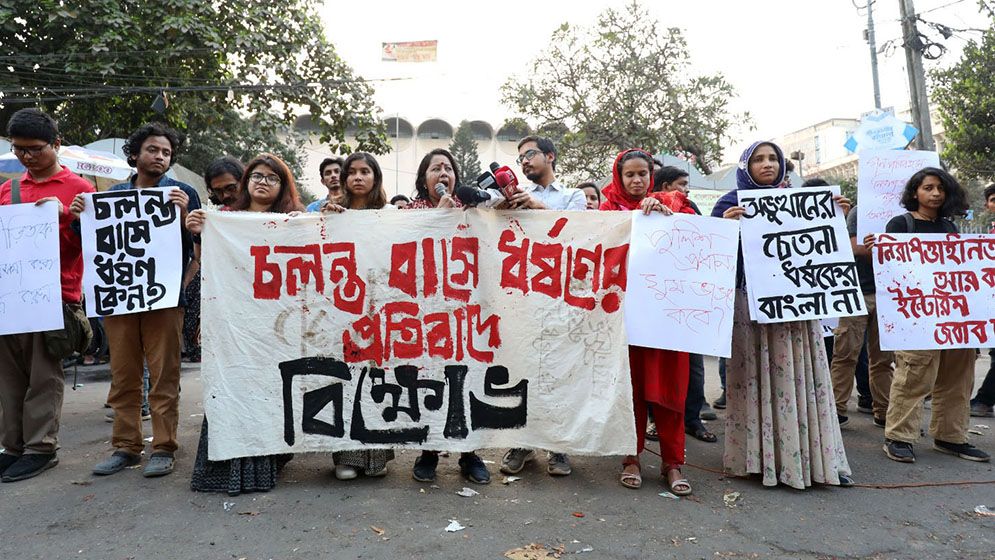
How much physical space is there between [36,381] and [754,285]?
159 inches

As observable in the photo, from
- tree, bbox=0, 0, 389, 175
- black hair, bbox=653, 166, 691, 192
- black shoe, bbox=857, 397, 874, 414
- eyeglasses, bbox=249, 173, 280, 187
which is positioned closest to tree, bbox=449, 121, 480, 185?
tree, bbox=0, 0, 389, 175

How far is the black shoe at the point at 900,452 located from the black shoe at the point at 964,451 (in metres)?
0.28

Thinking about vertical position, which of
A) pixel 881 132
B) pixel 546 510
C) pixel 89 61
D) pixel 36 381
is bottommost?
pixel 546 510

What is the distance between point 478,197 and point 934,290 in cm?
294

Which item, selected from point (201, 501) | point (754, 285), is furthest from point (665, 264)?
point (201, 501)

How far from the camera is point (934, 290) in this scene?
402 cm

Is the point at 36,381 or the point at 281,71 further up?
the point at 281,71

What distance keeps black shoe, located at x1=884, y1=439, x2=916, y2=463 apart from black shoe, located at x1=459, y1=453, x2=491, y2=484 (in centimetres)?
254

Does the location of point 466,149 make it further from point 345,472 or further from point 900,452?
point 345,472

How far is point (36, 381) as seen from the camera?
3654mm

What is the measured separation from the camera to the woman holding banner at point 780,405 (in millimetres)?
3406

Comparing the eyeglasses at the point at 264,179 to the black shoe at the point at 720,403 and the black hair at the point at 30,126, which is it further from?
the black shoe at the point at 720,403

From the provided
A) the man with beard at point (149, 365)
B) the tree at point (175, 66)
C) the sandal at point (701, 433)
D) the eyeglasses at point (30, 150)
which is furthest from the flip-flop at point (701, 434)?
the tree at point (175, 66)

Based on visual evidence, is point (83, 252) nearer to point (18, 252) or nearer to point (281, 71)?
point (18, 252)
